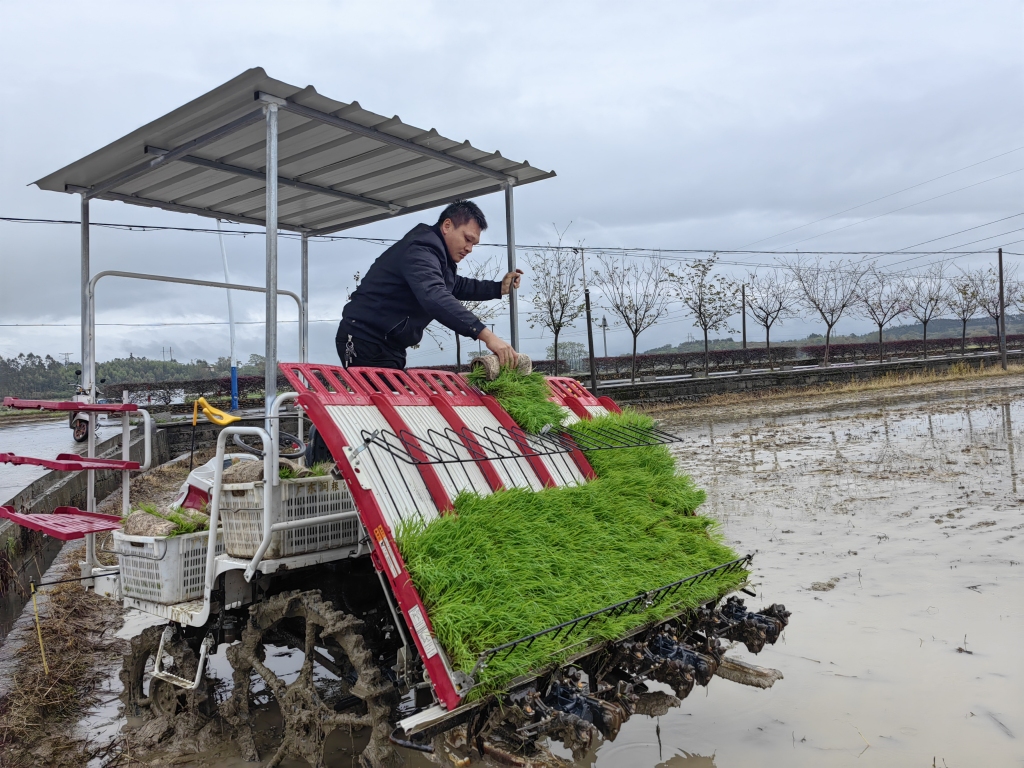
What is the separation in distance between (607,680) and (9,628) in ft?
16.0

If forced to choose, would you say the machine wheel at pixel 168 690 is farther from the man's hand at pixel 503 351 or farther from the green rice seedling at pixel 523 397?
the man's hand at pixel 503 351

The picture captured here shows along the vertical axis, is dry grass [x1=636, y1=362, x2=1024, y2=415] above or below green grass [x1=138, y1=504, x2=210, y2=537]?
above

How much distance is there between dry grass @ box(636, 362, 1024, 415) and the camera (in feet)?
75.1

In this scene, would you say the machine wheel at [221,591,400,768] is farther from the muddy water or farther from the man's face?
the man's face

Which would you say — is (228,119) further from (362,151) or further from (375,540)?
(375,540)

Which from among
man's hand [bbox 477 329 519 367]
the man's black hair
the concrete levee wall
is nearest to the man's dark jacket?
the man's black hair

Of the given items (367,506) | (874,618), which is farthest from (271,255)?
(874,618)

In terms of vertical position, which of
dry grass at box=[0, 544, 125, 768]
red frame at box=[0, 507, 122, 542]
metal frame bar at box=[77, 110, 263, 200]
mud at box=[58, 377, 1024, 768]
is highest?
metal frame bar at box=[77, 110, 263, 200]

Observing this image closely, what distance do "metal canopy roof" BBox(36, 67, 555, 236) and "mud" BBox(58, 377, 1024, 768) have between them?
312cm

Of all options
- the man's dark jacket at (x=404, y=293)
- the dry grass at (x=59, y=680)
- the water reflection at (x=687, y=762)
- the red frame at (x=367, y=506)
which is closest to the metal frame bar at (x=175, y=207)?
the man's dark jacket at (x=404, y=293)

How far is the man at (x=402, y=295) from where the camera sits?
13.8 ft

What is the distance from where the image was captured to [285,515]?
3307 millimetres

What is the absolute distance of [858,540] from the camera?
274 inches

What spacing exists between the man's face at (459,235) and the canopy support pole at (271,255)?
111 cm
